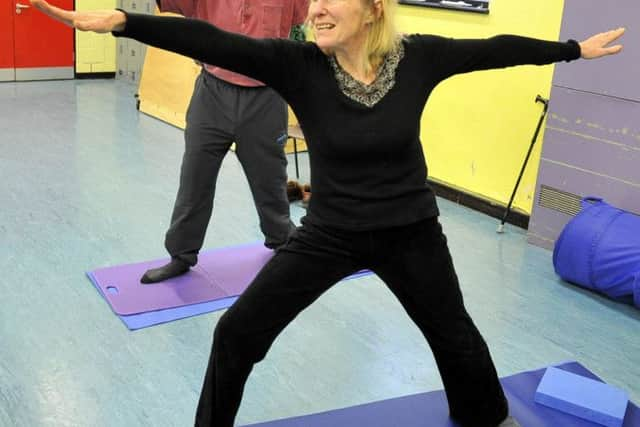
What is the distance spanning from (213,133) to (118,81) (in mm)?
5509

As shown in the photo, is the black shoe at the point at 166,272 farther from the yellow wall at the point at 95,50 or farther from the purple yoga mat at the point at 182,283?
the yellow wall at the point at 95,50

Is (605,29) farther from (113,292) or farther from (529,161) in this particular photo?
(113,292)

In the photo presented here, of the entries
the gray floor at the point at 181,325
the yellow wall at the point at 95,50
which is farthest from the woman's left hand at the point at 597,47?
the yellow wall at the point at 95,50

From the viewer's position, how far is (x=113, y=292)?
3346mm

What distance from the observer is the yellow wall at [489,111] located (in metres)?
4.38

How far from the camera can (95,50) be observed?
27.6 feet

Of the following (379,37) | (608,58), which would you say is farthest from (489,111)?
(379,37)

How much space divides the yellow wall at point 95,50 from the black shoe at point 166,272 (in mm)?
5490

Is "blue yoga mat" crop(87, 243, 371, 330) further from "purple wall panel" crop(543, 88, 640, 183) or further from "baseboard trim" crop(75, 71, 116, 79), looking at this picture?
"baseboard trim" crop(75, 71, 116, 79)

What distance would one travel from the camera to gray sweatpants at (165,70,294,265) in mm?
3309

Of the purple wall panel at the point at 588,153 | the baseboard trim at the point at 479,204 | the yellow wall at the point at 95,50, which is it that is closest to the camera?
the purple wall panel at the point at 588,153

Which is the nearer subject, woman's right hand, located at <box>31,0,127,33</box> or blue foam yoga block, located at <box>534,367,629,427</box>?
woman's right hand, located at <box>31,0,127,33</box>

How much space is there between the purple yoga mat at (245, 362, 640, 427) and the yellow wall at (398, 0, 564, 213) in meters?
2.16

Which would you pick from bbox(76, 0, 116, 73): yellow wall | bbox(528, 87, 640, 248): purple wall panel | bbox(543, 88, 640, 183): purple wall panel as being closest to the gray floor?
bbox(528, 87, 640, 248): purple wall panel
